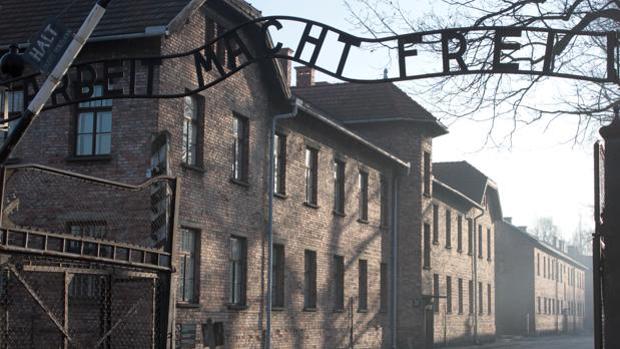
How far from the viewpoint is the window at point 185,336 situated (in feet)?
63.9

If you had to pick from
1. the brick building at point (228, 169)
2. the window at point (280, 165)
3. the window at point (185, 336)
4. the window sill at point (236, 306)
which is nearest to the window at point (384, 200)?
the brick building at point (228, 169)

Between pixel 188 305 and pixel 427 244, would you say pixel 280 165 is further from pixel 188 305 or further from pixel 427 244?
pixel 427 244

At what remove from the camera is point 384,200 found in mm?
36375

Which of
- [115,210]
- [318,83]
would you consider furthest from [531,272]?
[115,210]

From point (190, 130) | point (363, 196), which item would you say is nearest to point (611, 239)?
point (190, 130)

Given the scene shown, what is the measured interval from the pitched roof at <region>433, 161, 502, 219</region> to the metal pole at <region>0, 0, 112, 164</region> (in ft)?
139

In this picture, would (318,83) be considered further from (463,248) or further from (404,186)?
(463,248)

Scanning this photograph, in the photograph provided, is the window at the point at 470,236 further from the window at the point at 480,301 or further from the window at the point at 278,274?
the window at the point at 278,274

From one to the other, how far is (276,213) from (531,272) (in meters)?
47.1

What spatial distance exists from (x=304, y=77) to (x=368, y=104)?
3.99 metres

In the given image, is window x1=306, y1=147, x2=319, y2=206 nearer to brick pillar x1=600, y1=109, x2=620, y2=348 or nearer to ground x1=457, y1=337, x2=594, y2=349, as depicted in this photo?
ground x1=457, y1=337, x2=594, y2=349

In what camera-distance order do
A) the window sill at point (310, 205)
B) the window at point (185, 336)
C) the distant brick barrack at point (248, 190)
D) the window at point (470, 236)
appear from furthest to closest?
the window at point (470, 236) → the window sill at point (310, 205) → the distant brick barrack at point (248, 190) → the window at point (185, 336)

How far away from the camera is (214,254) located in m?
22.5

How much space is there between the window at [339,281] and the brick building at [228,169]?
0.11 feet
